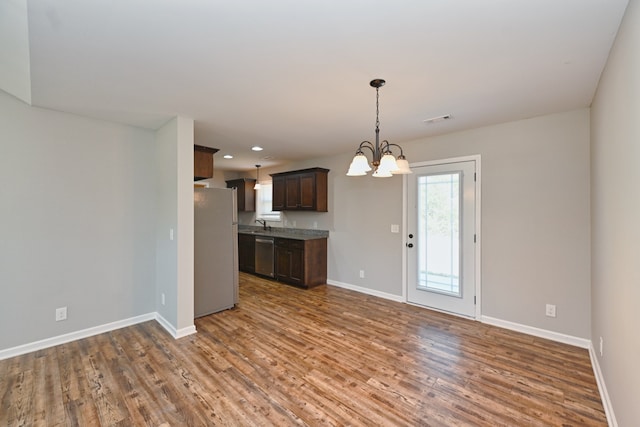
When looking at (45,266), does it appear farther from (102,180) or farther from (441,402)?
(441,402)

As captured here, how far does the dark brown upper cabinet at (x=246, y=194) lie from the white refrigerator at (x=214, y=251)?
3187mm

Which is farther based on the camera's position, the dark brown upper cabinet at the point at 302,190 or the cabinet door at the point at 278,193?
the cabinet door at the point at 278,193

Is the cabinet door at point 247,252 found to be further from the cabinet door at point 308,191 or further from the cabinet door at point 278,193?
the cabinet door at point 308,191

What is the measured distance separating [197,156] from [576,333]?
496 centimetres

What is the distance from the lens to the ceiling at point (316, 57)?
1.51 meters

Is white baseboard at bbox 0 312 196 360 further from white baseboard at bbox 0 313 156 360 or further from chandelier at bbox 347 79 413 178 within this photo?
chandelier at bbox 347 79 413 178

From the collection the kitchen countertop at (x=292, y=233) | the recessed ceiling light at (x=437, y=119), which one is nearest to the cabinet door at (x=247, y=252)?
the kitchen countertop at (x=292, y=233)

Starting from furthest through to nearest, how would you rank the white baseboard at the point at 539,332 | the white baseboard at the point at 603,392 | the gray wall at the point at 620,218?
1. the white baseboard at the point at 539,332
2. the white baseboard at the point at 603,392
3. the gray wall at the point at 620,218

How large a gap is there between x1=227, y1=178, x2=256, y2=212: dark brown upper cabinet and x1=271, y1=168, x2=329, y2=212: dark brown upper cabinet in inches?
53.6

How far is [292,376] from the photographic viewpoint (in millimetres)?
2391

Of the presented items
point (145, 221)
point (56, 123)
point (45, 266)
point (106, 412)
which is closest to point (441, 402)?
point (106, 412)

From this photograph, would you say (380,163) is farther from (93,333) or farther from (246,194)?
(246,194)

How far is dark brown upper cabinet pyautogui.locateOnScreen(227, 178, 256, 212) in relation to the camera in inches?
282

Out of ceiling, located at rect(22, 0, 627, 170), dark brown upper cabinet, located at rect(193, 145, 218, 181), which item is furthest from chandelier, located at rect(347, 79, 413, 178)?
dark brown upper cabinet, located at rect(193, 145, 218, 181)
